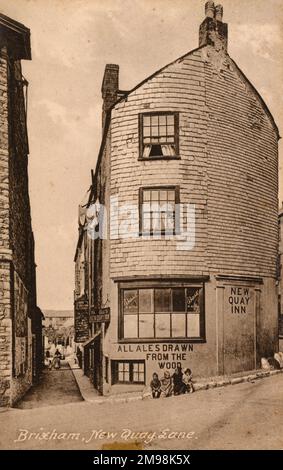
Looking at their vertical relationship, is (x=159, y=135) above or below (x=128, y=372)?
above

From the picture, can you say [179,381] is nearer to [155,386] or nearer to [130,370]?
[155,386]

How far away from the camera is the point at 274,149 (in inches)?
469

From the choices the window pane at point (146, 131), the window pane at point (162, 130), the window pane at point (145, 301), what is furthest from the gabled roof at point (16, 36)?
the window pane at point (145, 301)

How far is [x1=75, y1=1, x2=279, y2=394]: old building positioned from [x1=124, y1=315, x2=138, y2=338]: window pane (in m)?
0.02

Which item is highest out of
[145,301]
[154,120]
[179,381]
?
[154,120]

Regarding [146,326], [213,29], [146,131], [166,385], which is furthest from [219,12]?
[166,385]

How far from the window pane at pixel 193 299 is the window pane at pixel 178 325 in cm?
22

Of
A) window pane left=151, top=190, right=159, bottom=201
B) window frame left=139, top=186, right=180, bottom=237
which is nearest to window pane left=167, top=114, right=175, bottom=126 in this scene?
window frame left=139, top=186, right=180, bottom=237

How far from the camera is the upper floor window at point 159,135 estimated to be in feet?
37.4

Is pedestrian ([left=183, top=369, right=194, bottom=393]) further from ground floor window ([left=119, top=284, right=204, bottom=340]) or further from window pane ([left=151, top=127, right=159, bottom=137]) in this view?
window pane ([left=151, top=127, right=159, bottom=137])

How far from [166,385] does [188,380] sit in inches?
16.9

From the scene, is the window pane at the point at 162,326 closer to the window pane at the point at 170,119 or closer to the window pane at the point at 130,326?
the window pane at the point at 130,326

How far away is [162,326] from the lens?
37.2 feet

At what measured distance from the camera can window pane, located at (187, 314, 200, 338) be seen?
11.3m
